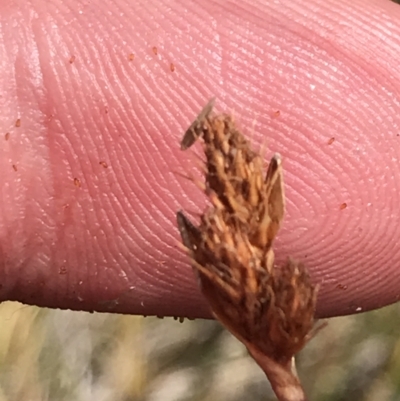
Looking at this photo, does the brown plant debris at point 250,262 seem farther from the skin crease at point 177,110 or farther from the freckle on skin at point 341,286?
the freckle on skin at point 341,286

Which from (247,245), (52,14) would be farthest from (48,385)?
(247,245)

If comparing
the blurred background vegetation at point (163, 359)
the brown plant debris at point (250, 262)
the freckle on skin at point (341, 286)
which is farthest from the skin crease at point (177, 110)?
the blurred background vegetation at point (163, 359)

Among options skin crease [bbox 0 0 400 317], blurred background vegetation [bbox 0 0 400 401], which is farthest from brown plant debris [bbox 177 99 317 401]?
blurred background vegetation [bbox 0 0 400 401]

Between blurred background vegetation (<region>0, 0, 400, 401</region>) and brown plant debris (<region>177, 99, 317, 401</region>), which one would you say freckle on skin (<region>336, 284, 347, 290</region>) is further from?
blurred background vegetation (<region>0, 0, 400, 401</region>)

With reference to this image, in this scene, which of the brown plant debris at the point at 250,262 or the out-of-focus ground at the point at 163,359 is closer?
the brown plant debris at the point at 250,262

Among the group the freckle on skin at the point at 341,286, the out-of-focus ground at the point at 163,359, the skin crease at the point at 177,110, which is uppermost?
the skin crease at the point at 177,110

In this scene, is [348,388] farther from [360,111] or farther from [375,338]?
[360,111]

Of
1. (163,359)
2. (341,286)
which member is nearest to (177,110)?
(341,286)
